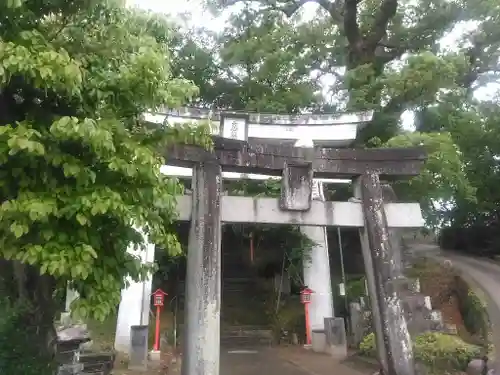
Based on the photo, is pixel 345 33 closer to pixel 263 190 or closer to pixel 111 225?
pixel 263 190

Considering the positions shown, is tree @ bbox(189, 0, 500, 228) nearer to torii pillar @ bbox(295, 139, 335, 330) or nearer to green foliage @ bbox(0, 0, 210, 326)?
torii pillar @ bbox(295, 139, 335, 330)

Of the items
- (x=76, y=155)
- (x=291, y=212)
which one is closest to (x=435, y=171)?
(x=291, y=212)

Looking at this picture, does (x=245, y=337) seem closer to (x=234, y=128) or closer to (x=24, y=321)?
(x=234, y=128)

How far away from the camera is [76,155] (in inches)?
163

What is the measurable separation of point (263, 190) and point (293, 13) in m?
8.36

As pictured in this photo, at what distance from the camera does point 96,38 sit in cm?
470

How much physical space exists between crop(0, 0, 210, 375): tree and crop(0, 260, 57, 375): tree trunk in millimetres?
11

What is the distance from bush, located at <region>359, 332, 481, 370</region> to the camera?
29.4 ft

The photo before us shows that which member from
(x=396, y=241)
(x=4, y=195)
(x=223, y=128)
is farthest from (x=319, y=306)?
(x=4, y=195)

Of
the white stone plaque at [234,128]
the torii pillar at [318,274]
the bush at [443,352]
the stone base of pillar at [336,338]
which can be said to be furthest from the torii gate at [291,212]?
the stone base of pillar at [336,338]

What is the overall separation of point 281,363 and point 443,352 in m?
4.28

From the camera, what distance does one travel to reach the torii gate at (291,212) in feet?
22.8

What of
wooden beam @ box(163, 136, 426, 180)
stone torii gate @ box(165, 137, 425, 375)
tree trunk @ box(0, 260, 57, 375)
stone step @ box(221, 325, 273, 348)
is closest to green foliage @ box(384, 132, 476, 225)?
wooden beam @ box(163, 136, 426, 180)

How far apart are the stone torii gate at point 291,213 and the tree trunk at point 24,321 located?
88.7 inches
